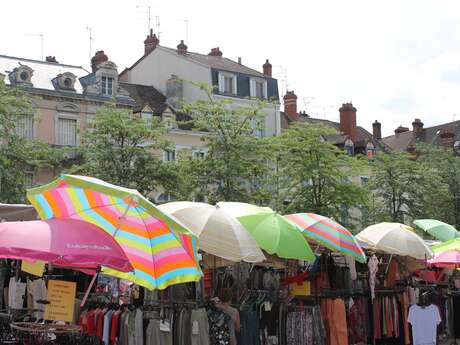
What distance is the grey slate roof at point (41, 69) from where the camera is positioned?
33.9 m

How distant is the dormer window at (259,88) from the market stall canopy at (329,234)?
1195 inches

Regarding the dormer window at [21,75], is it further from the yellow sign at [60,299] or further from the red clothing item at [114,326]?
the yellow sign at [60,299]

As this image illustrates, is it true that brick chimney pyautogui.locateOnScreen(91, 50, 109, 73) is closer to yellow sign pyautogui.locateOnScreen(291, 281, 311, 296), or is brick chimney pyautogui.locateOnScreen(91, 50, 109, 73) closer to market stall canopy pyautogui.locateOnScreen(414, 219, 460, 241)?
market stall canopy pyautogui.locateOnScreen(414, 219, 460, 241)

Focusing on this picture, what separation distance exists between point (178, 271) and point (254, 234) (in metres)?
2.99

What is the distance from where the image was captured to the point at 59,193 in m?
7.72

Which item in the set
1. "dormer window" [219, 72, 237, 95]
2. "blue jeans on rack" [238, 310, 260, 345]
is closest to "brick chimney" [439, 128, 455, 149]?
"dormer window" [219, 72, 237, 95]

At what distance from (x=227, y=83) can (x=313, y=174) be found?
59.1ft

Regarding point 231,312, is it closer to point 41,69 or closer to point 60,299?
point 60,299

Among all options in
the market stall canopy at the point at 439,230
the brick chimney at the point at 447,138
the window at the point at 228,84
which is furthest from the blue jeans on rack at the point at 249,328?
the brick chimney at the point at 447,138

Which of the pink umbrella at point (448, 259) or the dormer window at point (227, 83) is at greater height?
the dormer window at point (227, 83)

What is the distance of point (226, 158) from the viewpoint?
22.7 m

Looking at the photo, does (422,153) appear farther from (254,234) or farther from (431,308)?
(254,234)

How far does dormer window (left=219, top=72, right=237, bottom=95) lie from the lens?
131 ft

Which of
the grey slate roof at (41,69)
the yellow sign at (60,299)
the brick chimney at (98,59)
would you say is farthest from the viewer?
the brick chimney at (98,59)
